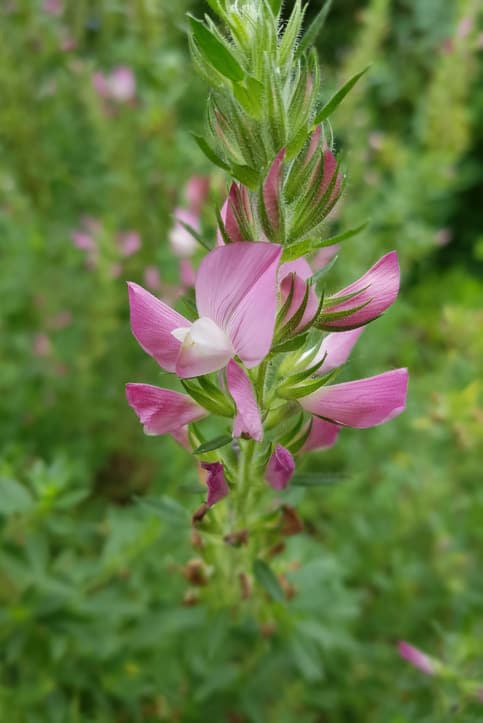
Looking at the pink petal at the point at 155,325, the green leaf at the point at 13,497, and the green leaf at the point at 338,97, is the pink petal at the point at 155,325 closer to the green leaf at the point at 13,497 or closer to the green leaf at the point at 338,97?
the green leaf at the point at 338,97

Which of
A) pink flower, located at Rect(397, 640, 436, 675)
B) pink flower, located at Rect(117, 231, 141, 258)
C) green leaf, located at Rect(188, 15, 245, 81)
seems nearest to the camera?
green leaf, located at Rect(188, 15, 245, 81)

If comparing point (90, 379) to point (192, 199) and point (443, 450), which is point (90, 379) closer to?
point (192, 199)

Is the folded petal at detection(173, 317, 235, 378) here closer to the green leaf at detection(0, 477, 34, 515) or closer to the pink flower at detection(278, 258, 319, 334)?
the pink flower at detection(278, 258, 319, 334)

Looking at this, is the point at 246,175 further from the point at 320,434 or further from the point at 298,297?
the point at 320,434

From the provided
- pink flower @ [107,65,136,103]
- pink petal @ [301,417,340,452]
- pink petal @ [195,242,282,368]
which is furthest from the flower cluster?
pink flower @ [107,65,136,103]

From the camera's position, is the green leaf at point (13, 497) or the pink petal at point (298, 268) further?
the green leaf at point (13, 497)

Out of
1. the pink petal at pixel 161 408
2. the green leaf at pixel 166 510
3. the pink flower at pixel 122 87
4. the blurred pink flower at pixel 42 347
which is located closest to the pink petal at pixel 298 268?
the pink petal at pixel 161 408
